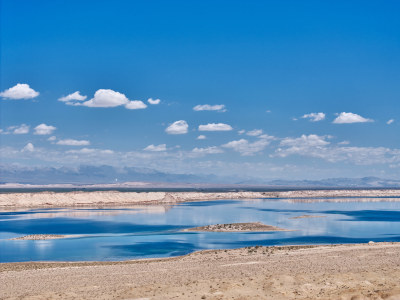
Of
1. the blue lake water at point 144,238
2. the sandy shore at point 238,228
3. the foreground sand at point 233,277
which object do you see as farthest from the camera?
the sandy shore at point 238,228

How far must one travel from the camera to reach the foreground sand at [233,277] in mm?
24344

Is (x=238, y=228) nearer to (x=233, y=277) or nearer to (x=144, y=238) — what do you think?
(x=144, y=238)

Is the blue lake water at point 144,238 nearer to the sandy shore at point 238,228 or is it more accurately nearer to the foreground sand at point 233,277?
the sandy shore at point 238,228

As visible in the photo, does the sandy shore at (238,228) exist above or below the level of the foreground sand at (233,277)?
below

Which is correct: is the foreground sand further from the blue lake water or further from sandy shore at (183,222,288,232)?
sandy shore at (183,222,288,232)

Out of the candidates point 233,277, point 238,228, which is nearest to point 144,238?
point 238,228

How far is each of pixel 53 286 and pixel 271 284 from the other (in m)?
13.3

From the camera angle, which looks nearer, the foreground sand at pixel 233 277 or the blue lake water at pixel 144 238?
the foreground sand at pixel 233 277

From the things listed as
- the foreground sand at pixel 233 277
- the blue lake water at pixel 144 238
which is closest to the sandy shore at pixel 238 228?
the blue lake water at pixel 144 238

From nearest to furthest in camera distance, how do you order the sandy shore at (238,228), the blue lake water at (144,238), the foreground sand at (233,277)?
1. the foreground sand at (233,277)
2. the blue lake water at (144,238)
3. the sandy shore at (238,228)

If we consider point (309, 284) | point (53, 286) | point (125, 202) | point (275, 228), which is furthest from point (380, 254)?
point (125, 202)

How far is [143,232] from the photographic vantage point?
6975 centimetres

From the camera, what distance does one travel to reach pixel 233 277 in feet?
98.1

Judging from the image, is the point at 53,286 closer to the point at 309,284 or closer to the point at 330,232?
the point at 309,284
